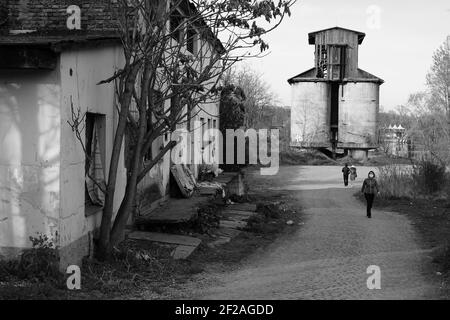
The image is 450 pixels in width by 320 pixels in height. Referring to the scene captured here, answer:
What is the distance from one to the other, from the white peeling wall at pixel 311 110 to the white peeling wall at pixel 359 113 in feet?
4.54

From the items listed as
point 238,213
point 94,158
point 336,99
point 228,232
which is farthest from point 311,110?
point 94,158

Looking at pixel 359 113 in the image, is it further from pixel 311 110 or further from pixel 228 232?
pixel 228 232

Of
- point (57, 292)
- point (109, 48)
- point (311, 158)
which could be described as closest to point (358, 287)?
point (57, 292)

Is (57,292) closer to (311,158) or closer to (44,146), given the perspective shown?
(44,146)

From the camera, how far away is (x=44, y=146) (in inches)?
291

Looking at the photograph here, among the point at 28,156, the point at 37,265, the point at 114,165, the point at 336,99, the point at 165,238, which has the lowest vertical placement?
the point at 165,238

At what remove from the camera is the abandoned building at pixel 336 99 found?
150ft

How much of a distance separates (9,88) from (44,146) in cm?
89

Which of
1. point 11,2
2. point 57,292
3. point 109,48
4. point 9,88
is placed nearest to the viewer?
point 57,292

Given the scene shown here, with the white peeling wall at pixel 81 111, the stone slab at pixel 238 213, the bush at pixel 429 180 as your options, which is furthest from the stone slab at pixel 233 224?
the bush at pixel 429 180

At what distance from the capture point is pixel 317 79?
46.7m

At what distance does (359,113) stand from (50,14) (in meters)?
38.6

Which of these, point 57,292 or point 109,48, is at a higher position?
point 109,48

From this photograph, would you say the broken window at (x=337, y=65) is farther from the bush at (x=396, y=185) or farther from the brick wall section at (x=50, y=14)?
the brick wall section at (x=50, y=14)
